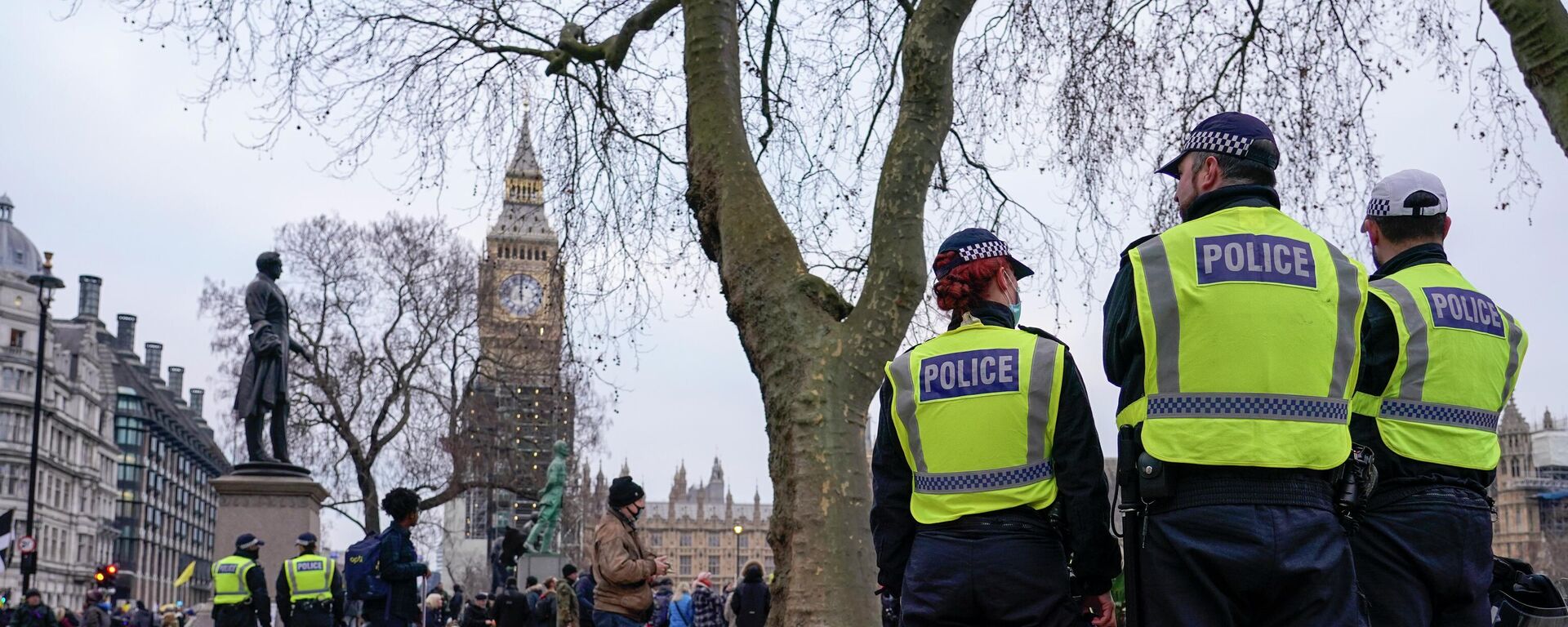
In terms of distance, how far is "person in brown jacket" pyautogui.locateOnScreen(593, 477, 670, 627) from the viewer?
870cm

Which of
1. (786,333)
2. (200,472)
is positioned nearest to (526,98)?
(786,333)

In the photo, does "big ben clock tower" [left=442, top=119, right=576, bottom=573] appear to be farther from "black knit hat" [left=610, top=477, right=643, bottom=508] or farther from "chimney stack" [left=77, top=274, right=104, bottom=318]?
"chimney stack" [left=77, top=274, right=104, bottom=318]

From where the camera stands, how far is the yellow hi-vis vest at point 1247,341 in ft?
11.4

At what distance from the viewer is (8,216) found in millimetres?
96875

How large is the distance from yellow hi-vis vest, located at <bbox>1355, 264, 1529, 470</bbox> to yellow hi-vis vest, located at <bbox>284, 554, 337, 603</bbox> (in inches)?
352

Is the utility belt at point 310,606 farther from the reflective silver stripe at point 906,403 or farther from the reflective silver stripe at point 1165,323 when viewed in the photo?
the reflective silver stripe at point 1165,323

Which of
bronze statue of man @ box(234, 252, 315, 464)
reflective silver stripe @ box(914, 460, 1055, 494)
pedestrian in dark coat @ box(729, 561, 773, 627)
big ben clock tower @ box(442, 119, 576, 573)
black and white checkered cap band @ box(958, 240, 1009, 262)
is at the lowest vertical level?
pedestrian in dark coat @ box(729, 561, 773, 627)

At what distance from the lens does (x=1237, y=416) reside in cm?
347

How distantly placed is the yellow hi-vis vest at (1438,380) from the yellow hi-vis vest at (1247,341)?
715 mm

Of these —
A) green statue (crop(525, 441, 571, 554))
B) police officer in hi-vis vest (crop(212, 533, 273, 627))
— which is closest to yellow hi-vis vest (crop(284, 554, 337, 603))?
police officer in hi-vis vest (crop(212, 533, 273, 627))

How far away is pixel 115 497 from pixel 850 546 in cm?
11582

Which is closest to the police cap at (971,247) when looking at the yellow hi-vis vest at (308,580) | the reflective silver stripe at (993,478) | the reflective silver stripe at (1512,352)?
the reflective silver stripe at (993,478)

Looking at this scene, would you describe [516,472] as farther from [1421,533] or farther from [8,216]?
[8,216]

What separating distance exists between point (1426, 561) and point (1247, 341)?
1.09 meters
